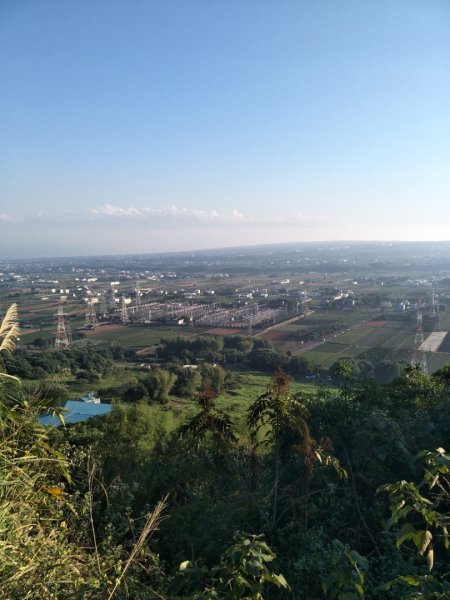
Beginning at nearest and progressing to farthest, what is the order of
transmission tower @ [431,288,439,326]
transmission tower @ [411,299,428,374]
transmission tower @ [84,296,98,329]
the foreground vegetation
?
1. the foreground vegetation
2. transmission tower @ [411,299,428,374]
3. transmission tower @ [431,288,439,326]
4. transmission tower @ [84,296,98,329]

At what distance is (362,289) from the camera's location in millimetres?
52500

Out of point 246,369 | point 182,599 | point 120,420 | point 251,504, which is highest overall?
point 182,599

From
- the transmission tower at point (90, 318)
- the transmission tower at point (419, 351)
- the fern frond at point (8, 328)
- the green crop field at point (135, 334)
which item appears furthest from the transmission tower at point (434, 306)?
the fern frond at point (8, 328)

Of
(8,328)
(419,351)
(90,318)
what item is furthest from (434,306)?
(8,328)

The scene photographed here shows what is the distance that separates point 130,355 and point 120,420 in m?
18.8

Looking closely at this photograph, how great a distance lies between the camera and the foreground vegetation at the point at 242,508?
1.70 m

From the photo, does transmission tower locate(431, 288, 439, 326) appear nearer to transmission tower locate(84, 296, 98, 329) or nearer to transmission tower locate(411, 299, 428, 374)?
transmission tower locate(411, 299, 428, 374)

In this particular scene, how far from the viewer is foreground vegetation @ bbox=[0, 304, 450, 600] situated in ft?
5.57

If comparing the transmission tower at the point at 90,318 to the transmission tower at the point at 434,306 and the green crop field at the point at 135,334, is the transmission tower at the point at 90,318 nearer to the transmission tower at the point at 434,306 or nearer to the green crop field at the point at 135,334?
the green crop field at the point at 135,334

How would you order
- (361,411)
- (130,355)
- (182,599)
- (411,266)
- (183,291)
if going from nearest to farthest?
(182,599), (361,411), (130,355), (183,291), (411,266)

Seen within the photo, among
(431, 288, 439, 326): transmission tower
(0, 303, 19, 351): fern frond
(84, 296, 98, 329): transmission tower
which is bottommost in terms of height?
(84, 296, 98, 329): transmission tower

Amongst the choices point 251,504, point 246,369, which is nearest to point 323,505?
point 251,504

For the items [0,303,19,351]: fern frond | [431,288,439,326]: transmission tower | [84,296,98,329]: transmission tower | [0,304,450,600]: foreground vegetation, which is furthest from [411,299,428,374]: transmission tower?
[84,296,98,329]: transmission tower

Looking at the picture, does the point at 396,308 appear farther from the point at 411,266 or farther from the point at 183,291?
the point at 411,266
